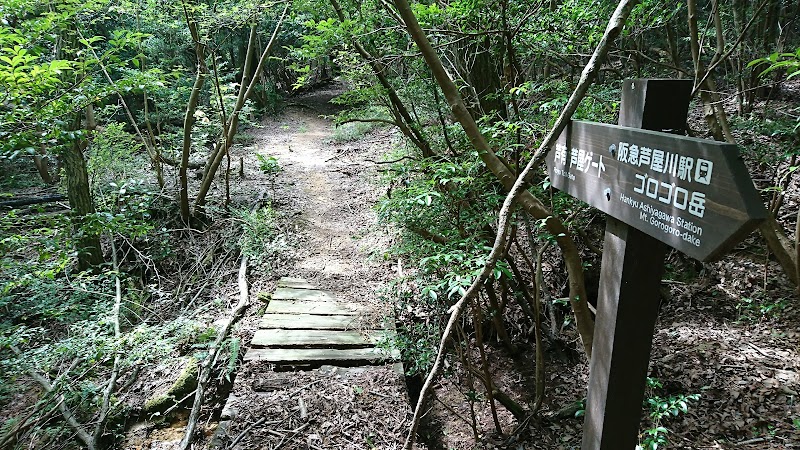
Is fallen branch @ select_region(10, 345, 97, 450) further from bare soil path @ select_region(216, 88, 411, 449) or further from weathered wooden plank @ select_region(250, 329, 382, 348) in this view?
weathered wooden plank @ select_region(250, 329, 382, 348)

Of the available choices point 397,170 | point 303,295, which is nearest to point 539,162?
point 397,170

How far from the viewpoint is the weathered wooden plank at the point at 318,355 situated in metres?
4.21

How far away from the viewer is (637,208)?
176 centimetres

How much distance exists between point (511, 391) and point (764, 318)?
103 inches

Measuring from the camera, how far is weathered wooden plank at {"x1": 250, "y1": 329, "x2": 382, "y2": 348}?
444 centimetres

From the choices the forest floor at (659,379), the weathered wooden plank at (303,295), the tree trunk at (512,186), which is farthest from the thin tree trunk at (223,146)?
the tree trunk at (512,186)

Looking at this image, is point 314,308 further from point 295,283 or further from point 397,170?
point 397,170

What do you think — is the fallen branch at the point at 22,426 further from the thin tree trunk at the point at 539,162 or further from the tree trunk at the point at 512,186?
the tree trunk at the point at 512,186

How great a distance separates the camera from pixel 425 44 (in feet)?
8.88

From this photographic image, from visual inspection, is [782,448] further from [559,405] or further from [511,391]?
[511,391]

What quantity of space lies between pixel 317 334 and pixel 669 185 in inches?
150

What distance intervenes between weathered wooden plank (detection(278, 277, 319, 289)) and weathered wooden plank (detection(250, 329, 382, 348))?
1192mm

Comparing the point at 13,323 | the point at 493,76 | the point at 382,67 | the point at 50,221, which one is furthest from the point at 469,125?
the point at 13,323

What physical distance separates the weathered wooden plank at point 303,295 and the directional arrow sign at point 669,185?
3.86m
